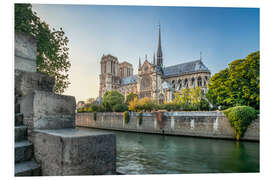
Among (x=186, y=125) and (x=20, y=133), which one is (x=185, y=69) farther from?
(x=20, y=133)

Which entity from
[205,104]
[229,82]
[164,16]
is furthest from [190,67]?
[164,16]

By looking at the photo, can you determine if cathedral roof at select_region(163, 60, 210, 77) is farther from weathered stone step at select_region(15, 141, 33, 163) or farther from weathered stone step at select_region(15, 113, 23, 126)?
weathered stone step at select_region(15, 141, 33, 163)

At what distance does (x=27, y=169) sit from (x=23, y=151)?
9.7 inches

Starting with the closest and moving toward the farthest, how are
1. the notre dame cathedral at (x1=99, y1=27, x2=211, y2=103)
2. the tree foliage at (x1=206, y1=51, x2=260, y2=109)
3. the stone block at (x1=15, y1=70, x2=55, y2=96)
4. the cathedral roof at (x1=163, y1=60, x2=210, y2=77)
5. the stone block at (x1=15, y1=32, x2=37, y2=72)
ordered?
the stone block at (x1=15, y1=70, x2=55, y2=96) → the stone block at (x1=15, y1=32, x2=37, y2=72) → the tree foliage at (x1=206, y1=51, x2=260, y2=109) → the notre dame cathedral at (x1=99, y1=27, x2=211, y2=103) → the cathedral roof at (x1=163, y1=60, x2=210, y2=77)

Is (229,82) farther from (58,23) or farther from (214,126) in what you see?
(58,23)

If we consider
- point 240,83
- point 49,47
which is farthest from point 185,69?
point 49,47

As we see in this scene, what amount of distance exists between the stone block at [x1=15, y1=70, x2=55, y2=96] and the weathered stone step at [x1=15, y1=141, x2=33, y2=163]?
83cm

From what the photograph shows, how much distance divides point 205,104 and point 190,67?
26341 mm

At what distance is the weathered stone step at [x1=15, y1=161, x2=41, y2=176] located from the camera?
182cm

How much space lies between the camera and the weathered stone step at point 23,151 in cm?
196

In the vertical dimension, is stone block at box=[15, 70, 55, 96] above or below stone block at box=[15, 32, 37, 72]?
below

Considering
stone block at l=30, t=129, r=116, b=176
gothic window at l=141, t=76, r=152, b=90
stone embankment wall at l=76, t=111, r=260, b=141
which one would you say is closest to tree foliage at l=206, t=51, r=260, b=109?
stone embankment wall at l=76, t=111, r=260, b=141

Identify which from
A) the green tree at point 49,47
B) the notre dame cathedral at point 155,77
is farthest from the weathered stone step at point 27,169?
the notre dame cathedral at point 155,77

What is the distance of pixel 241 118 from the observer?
32.0ft
